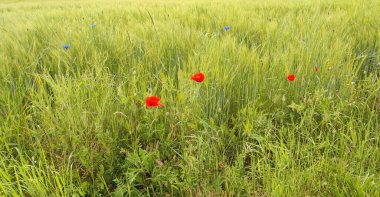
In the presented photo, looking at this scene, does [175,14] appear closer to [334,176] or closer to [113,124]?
[113,124]

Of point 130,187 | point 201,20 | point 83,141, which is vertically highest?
point 201,20

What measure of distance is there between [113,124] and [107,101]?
0.38 feet

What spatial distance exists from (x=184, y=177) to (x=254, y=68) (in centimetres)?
68

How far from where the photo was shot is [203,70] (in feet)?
4.36

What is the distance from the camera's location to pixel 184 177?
3.16ft

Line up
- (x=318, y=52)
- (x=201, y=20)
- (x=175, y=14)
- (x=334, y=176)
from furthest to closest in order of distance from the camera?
1. (x=175, y=14)
2. (x=201, y=20)
3. (x=318, y=52)
4. (x=334, y=176)

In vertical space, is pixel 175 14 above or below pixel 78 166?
above

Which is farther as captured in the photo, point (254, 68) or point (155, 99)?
point (254, 68)

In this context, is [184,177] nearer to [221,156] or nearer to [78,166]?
[221,156]

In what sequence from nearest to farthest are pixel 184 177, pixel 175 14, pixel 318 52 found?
1. pixel 184 177
2. pixel 318 52
3. pixel 175 14

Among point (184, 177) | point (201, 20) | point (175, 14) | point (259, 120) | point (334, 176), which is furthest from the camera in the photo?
point (175, 14)

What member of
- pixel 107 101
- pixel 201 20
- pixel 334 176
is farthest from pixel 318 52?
pixel 201 20

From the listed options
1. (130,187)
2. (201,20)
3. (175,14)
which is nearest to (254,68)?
(130,187)

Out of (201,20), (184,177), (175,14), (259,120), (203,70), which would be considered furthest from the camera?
(175,14)
